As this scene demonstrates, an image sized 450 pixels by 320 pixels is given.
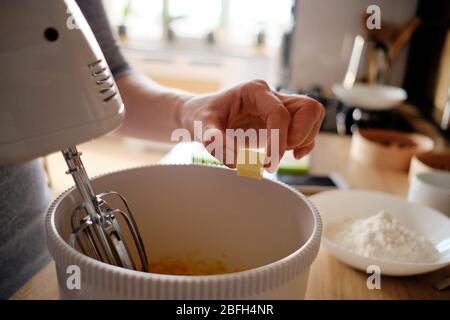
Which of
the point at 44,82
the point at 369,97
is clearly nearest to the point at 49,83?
the point at 44,82

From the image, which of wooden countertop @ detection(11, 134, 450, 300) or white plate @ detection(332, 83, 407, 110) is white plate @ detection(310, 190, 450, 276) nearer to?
wooden countertop @ detection(11, 134, 450, 300)

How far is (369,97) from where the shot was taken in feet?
4.30

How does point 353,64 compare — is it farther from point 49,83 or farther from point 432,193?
point 49,83

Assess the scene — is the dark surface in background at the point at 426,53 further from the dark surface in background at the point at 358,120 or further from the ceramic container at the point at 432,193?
the ceramic container at the point at 432,193

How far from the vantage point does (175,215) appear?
1.48ft

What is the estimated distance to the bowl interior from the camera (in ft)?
1.31

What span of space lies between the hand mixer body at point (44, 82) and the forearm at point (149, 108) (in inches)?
12.1

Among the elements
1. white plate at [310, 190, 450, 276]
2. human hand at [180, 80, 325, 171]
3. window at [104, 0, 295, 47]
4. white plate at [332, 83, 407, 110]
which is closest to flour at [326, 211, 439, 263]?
white plate at [310, 190, 450, 276]

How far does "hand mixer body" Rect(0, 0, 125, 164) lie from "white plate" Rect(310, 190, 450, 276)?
37 centimetres

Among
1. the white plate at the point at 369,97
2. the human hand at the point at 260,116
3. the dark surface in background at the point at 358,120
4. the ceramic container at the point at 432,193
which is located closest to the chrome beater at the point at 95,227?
the human hand at the point at 260,116

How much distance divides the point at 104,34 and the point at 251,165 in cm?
40

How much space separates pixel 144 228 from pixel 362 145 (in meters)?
0.69

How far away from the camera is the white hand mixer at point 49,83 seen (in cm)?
25
